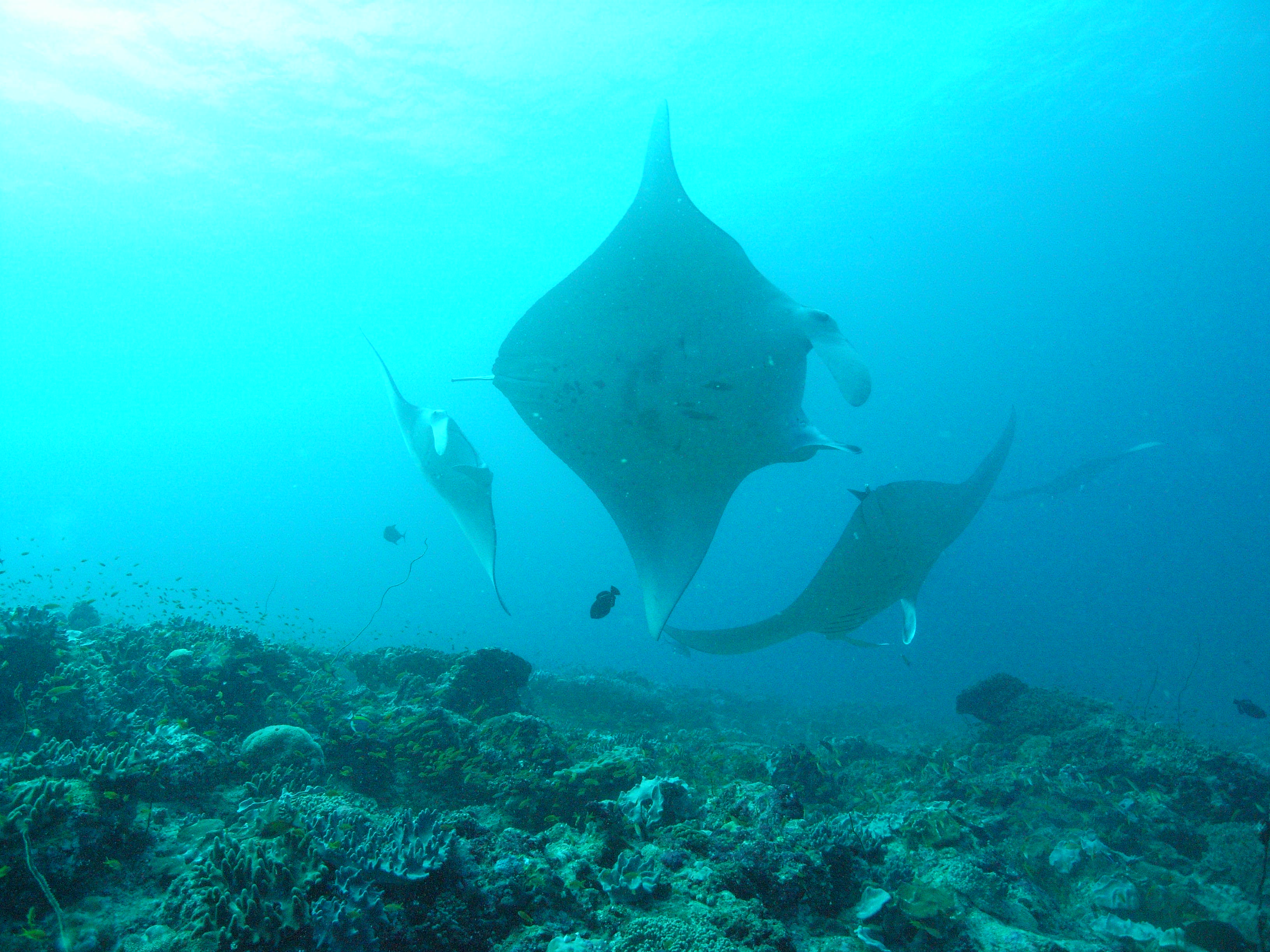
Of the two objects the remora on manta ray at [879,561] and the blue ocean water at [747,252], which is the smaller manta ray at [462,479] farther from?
the blue ocean water at [747,252]

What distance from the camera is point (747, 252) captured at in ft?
63.7

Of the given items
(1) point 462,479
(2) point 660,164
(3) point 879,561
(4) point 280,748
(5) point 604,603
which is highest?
(2) point 660,164

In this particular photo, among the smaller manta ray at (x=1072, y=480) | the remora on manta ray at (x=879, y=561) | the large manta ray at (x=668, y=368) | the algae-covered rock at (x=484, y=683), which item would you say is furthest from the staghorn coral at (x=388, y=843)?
the smaller manta ray at (x=1072, y=480)

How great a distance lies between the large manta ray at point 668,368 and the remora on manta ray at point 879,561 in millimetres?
1211

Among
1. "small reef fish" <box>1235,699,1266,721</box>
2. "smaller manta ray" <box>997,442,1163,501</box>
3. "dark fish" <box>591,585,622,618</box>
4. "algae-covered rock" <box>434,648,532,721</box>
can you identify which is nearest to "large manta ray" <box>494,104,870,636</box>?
→ "dark fish" <box>591,585,622,618</box>

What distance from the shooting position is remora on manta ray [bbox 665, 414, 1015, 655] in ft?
15.9

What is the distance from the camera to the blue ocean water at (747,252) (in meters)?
22.7

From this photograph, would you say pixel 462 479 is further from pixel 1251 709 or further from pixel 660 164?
pixel 1251 709

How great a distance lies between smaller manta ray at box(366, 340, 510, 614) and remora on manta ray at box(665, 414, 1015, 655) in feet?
7.45

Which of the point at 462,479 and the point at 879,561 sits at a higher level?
the point at 462,479

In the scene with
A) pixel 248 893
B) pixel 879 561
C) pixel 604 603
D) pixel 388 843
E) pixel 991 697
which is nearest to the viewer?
pixel 248 893

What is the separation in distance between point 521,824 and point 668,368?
3654 mm

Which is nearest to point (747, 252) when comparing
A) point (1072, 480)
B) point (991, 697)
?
point (1072, 480)

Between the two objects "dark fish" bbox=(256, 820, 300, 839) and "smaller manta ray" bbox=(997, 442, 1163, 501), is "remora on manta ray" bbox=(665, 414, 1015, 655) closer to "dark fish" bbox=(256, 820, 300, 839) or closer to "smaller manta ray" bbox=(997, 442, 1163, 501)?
"dark fish" bbox=(256, 820, 300, 839)
